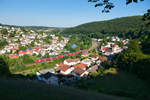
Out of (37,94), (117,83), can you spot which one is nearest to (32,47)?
(117,83)

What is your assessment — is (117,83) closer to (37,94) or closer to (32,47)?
(37,94)

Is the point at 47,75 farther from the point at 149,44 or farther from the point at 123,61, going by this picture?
the point at 149,44

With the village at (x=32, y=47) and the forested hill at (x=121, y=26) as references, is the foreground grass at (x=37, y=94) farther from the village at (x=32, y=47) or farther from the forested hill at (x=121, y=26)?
the forested hill at (x=121, y=26)

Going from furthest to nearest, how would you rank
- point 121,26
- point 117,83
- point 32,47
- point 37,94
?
1. point 121,26
2. point 32,47
3. point 117,83
4. point 37,94

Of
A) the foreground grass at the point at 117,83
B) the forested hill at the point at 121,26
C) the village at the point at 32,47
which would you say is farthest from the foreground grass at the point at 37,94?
the forested hill at the point at 121,26

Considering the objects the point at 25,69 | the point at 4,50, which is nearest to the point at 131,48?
the point at 25,69

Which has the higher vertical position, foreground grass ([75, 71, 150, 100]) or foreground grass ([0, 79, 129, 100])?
foreground grass ([0, 79, 129, 100])

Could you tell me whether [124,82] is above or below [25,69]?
above

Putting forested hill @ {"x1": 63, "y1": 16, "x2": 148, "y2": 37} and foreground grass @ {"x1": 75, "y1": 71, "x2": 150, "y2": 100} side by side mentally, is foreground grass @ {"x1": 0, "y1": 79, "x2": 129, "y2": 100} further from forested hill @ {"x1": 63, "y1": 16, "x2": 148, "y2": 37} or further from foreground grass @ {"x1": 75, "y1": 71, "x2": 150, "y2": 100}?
forested hill @ {"x1": 63, "y1": 16, "x2": 148, "y2": 37}

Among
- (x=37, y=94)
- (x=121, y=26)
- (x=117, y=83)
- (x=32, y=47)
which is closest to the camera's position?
(x=37, y=94)

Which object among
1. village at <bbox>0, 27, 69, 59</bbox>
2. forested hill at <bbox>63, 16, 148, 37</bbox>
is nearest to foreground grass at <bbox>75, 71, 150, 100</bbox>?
village at <bbox>0, 27, 69, 59</bbox>

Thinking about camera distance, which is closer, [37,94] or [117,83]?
[37,94]
